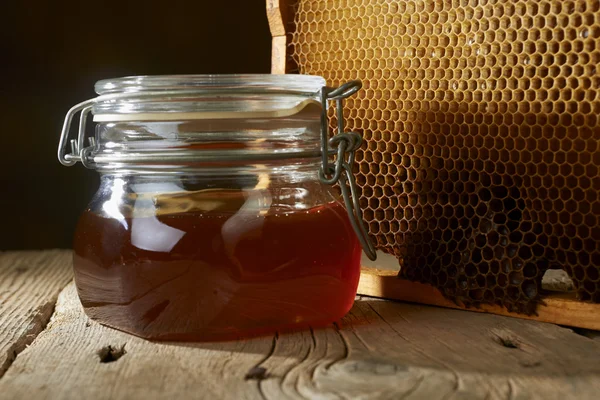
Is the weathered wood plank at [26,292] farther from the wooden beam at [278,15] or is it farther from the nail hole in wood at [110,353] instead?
the wooden beam at [278,15]

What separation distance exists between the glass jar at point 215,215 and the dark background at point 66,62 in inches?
22.4

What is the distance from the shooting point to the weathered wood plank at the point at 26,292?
0.68 m

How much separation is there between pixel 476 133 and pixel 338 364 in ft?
0.93

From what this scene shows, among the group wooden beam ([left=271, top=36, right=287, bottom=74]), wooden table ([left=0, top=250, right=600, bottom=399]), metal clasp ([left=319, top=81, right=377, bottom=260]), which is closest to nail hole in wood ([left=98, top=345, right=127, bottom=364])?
wooden table ([left=0, top=250, right=600, bottom=399])

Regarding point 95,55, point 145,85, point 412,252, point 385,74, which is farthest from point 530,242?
point 95,55

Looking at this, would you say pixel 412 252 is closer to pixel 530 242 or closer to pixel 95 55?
pixel 530 242

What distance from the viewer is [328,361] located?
1.97 ft

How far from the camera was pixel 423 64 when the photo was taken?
2.55ft

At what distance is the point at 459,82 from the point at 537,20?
0.30 feet

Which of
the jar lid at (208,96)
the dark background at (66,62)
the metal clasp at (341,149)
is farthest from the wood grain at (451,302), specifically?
the dark background at (66,62)

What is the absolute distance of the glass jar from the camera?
631 millimetres

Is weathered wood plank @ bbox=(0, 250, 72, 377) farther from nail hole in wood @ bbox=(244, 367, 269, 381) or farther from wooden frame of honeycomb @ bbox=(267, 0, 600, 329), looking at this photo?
wooden frame of honeycomb @ bbox=(267, 0, 600, 329)

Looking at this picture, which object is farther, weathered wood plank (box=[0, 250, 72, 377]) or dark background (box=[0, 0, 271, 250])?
dark background (box=[0, 0, 271, 250])

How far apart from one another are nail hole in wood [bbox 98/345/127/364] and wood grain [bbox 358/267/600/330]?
0.94ft
